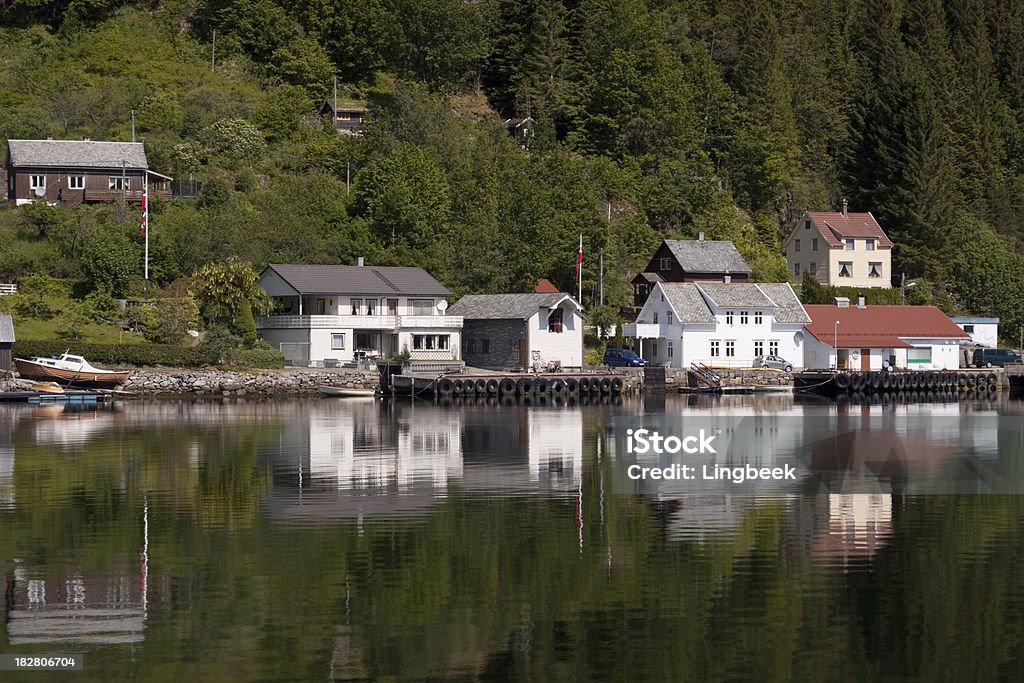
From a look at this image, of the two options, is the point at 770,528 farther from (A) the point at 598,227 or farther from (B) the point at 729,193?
(B) the point at 729,193

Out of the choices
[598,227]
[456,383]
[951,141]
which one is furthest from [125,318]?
[951,141]

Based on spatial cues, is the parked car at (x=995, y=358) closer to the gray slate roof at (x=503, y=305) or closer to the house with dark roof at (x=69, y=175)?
the gray slate roof at (x=503, y=305)

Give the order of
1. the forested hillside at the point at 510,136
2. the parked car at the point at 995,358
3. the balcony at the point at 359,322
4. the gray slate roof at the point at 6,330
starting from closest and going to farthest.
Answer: the gray slate roof at the point at 6,330 < the balcony at the point at 359,322 < the parked car at the point at 995,358 < the forested hillside at the point at 510,136

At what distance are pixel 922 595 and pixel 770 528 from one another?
6445mm

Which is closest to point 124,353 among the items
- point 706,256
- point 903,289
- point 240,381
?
point 240,381

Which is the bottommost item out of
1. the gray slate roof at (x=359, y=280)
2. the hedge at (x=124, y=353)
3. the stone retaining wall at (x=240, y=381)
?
the stone retaining wall at (x=240, y=381)

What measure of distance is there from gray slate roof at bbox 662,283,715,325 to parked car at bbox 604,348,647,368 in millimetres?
3985

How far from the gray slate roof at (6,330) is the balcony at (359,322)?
15.6 metres

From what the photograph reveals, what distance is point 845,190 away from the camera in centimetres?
13012

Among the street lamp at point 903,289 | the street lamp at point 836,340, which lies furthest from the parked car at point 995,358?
the street lamp at point 903,289

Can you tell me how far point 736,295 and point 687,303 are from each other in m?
3.42

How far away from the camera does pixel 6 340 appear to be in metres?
72.1

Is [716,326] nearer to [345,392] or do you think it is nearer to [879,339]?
[879,339]

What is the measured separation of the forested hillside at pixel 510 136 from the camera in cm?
9600
